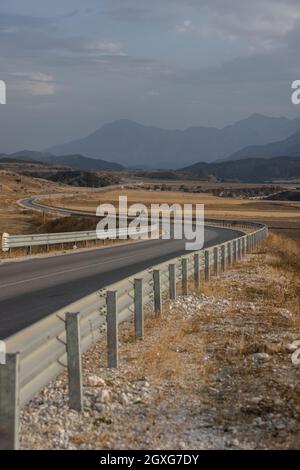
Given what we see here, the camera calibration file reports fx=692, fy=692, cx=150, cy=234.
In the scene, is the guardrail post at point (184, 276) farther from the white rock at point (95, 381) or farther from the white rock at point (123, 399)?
the white rock at point (123, 399)

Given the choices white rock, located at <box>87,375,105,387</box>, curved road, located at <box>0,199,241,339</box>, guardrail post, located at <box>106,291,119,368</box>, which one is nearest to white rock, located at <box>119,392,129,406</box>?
white rock, located at <box>87,375,105,387</box>

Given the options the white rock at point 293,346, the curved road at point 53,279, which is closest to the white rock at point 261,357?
the white rock at point 293,346

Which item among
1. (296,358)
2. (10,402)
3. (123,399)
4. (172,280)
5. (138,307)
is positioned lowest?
(296,358)

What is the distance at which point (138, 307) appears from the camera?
10656 mm

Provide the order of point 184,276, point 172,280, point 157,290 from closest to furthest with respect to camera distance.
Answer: point 157,290
point 172,280
point 184,276

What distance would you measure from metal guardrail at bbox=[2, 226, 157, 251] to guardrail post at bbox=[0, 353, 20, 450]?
21845 millimetres

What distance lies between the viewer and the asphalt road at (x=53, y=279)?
41.9 feet

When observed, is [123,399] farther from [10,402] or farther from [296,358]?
[296,358]

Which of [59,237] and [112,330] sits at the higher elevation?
[112,330]

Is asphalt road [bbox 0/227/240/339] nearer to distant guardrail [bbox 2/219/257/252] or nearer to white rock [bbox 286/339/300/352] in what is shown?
distant guardrail [bbox 2/219/257/252]

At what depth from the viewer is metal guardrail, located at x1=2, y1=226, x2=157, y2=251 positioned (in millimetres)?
27273

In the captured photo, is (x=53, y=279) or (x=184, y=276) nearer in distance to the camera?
(x=184, y=276)

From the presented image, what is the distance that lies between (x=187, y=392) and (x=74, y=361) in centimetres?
157

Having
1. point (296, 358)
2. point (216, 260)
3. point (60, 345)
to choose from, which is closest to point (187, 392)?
point (60, 345)
